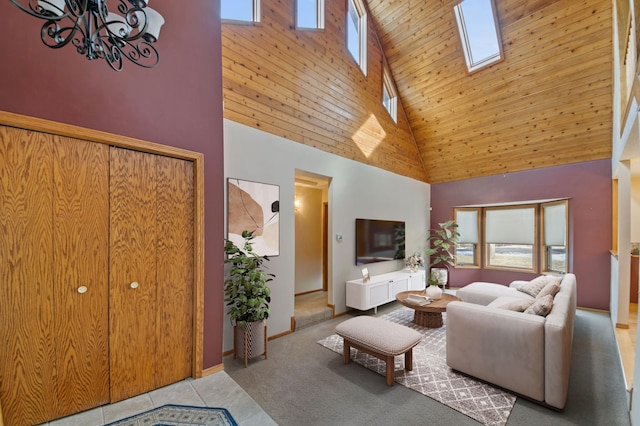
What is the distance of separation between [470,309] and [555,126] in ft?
13.6

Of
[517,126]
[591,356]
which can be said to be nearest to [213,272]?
[591,356]

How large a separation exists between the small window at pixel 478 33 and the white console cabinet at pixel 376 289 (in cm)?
395

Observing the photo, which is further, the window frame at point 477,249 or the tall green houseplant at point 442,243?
the window frame at point 477,249

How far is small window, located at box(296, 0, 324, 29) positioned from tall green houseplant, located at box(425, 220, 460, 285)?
16.2 feet

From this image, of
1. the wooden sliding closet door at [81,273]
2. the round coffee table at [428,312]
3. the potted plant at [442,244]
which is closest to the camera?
the wooden sliding closet door at [81,273]

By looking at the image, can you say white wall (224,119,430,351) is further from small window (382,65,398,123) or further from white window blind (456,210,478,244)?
small window (382,65,398,123)

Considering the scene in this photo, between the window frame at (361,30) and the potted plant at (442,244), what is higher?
the window frame at (361,30)

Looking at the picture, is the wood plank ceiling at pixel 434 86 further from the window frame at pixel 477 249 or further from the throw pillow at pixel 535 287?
the throw pillow at pixel 535 287

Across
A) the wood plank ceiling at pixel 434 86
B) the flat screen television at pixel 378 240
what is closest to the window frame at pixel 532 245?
the wood plank ceiling at pixel 434 86

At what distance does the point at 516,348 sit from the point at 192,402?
8.82 feet

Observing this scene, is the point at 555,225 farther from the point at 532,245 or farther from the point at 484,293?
the point at 484,293

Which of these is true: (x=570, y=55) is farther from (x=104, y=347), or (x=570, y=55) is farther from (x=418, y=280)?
(x=104, y=347)

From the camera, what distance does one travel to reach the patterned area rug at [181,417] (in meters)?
1.94

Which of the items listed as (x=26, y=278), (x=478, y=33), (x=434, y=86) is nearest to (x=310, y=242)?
(x=434, y=86)
